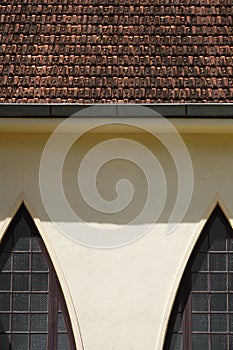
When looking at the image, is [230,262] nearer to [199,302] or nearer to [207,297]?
[207,297]

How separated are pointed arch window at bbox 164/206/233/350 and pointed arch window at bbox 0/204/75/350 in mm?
1393

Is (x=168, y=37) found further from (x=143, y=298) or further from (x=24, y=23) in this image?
(x=143, y=298)

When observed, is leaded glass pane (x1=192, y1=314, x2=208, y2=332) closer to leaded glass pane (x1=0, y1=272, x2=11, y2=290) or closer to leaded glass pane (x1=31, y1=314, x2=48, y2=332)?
leaded glass pane (x1=31, y1=314, x2=48, y2=332)

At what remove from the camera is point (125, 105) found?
11391 millimetres

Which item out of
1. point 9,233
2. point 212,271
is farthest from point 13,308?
point 212,271

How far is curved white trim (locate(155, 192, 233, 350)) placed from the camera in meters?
11.5

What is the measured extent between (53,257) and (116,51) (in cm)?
279

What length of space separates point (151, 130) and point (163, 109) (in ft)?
1.27

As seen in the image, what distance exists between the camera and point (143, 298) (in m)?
11.6

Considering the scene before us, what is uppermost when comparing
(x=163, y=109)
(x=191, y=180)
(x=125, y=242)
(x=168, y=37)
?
(x=168, y=37)

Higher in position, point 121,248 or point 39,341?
point 121,248

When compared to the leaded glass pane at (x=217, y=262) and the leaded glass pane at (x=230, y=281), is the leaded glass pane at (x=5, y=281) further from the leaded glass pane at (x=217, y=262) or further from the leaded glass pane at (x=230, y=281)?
the leaded glass pane at (x=230, y=281)

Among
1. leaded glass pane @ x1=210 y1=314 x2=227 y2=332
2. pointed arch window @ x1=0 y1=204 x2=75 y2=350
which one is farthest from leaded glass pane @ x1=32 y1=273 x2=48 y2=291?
leaded glass pane @ x1=210 y1=314 x2=227 y2=332

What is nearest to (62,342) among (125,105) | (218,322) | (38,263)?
(38,263)
